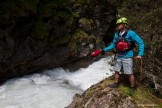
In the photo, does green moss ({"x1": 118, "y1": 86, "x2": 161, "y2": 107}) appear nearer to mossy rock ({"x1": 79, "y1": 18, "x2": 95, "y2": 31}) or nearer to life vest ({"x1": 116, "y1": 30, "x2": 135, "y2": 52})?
life vest ({"x1": 116, "y1": 30, "x2": 135, "y2": 52})

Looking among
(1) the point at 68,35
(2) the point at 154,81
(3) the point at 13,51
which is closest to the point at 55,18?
(1) the point at 68,35

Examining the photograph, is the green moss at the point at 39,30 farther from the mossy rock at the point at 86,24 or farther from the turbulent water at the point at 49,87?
the mossy rock at the point at 86,24

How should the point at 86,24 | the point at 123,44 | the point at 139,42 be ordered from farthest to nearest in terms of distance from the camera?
the point at 86,24 < the point at 123,44 < the point at 139,42

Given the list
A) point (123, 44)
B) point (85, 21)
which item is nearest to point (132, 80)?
point (123, 44)

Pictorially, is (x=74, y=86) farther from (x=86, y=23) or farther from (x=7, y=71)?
(x=86, y=23)

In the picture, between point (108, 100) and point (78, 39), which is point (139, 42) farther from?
point (78, 39)

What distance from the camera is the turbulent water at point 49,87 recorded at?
10.8 m

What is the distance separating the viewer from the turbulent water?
10836 millimetres

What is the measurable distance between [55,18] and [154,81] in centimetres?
843

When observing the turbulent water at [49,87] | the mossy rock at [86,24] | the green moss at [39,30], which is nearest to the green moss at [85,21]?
the mossy rock at [86,24]

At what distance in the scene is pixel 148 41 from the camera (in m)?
7.89

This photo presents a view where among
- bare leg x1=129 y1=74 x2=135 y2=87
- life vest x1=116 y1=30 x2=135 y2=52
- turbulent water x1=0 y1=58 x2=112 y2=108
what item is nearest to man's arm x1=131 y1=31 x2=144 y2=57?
life vest x1=116 y1=30 x2=135 y2=52

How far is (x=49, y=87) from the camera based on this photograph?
41.6 ft

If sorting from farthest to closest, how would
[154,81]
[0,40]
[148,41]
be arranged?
[0,40] → [148,41] → [154,81]
